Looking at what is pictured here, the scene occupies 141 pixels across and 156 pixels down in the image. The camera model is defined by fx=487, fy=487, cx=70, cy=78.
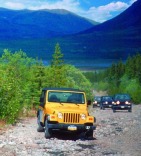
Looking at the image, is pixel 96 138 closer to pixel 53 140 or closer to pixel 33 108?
pixel 53 140

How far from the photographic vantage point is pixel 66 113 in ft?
73.9

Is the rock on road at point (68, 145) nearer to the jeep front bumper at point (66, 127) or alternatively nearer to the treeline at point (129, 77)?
the jeep front bumper at point (66, 127)

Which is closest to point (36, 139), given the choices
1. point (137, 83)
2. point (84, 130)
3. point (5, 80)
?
point (84, 130)

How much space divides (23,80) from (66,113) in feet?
106

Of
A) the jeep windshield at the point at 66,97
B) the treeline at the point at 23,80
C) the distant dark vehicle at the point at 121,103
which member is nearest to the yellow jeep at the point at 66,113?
the jeep windshield at the point at 66,97

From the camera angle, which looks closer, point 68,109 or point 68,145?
point 68,145

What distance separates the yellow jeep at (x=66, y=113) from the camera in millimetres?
22453

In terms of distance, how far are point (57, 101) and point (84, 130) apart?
7.95 feet

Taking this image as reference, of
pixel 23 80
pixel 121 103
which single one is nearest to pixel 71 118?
pixel 121 103

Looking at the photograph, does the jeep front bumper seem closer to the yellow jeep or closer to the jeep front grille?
the yellow jeep

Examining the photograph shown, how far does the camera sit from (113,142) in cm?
2180

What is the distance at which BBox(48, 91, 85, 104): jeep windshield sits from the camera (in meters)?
24.4

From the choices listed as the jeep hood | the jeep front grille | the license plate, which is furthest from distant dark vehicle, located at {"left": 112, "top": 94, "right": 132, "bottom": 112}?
the license plate

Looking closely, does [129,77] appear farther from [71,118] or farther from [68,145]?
[68,145]
